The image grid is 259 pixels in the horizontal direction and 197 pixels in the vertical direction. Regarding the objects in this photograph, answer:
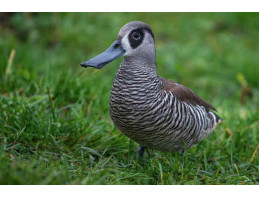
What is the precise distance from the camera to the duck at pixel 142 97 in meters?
3.33

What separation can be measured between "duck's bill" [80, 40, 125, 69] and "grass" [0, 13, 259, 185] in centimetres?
89

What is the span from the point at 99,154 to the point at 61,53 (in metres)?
3.59

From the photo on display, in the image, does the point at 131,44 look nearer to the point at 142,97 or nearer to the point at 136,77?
the point at 136,77

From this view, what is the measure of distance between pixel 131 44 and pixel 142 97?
496 millimetres

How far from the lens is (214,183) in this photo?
11.4ft

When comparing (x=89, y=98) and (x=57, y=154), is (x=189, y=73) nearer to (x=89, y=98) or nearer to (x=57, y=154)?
(x=89, y=98)

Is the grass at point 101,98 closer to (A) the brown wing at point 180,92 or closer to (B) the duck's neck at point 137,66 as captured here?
(A) the brown wing at point 180,92

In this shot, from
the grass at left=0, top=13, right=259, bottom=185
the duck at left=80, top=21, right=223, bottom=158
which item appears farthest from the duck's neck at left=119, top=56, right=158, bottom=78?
the grass at left=0, top=13, right=259, bottom=185

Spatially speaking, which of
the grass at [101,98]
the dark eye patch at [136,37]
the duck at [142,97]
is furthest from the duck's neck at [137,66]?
the grass at [101,98]

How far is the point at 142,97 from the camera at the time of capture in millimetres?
3357

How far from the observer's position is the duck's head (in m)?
3.26

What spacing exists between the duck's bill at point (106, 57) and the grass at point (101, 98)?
0.89m

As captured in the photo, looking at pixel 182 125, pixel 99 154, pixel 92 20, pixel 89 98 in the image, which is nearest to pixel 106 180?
pixel 99 154

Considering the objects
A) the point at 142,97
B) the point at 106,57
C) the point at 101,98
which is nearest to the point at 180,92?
the point at 142,97
